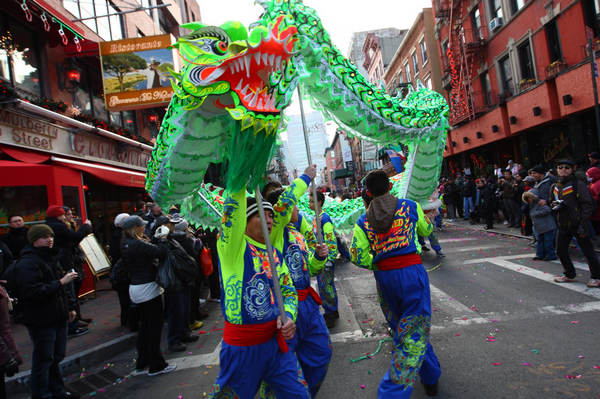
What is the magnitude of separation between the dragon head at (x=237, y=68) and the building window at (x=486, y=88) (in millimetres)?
18983

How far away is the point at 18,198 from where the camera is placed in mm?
7762

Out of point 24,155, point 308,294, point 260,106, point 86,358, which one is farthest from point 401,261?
point 24,155

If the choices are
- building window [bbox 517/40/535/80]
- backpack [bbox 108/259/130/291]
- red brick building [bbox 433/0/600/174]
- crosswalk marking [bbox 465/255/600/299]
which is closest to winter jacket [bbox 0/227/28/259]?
backpack [bbox 108/259/130/291]

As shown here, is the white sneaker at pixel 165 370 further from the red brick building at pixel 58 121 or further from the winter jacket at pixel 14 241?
the red brick building at pixel 58 121

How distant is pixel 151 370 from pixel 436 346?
10.1ft

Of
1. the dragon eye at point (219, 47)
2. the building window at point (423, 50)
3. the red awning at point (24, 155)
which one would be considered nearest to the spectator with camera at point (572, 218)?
the dragon eye at point (219, 47)

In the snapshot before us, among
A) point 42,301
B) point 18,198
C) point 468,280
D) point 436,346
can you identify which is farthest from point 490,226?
point 18,198

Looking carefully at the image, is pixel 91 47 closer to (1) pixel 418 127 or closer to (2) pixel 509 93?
(1) pixel 418 127

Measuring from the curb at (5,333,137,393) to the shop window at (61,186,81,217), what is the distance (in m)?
4.62

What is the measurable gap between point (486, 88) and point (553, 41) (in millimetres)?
5647

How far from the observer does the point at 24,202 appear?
7.86m

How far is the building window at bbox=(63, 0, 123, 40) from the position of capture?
11.3 meters

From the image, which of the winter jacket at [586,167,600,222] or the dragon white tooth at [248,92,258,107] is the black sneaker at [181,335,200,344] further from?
the winter jacket at [586,167,600,222]

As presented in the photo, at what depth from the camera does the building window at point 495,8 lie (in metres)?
16.1
